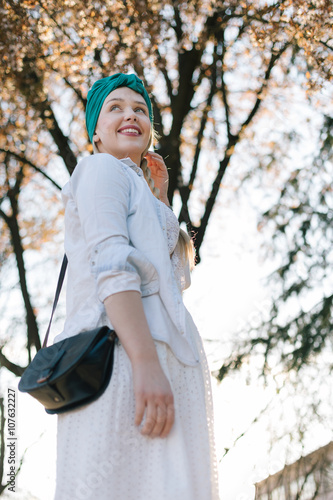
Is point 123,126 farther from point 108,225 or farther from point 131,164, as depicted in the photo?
point 108,225

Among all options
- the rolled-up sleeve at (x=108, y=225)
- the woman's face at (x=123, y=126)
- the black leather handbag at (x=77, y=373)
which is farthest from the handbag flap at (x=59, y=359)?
the woman's face at (x=123, y=126)

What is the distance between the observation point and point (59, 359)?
162cm

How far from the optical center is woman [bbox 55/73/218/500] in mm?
1540

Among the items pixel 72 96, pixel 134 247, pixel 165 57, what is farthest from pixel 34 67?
pixel 134 247

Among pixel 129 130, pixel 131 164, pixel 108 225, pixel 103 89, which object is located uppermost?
pixel 103 89

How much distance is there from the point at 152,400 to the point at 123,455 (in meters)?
0.16

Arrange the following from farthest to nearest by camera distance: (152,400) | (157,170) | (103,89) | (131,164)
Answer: (157,170), (103,89), (131,164), (152,400)

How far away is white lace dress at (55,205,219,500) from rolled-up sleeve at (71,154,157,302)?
7.0 inches

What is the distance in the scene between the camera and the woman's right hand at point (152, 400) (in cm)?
153

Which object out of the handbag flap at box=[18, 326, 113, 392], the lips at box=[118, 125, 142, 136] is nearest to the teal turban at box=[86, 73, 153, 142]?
the lips at box=[118, 125, 142, 136]

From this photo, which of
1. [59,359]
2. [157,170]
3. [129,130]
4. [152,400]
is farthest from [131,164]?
[152,400]

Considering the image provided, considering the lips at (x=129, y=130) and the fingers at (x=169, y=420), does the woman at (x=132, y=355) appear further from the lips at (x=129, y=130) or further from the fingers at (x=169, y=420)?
the lips at (x=129, y=130)

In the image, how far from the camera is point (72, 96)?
24.7 ft

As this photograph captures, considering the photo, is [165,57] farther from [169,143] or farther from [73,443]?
[73,443]
